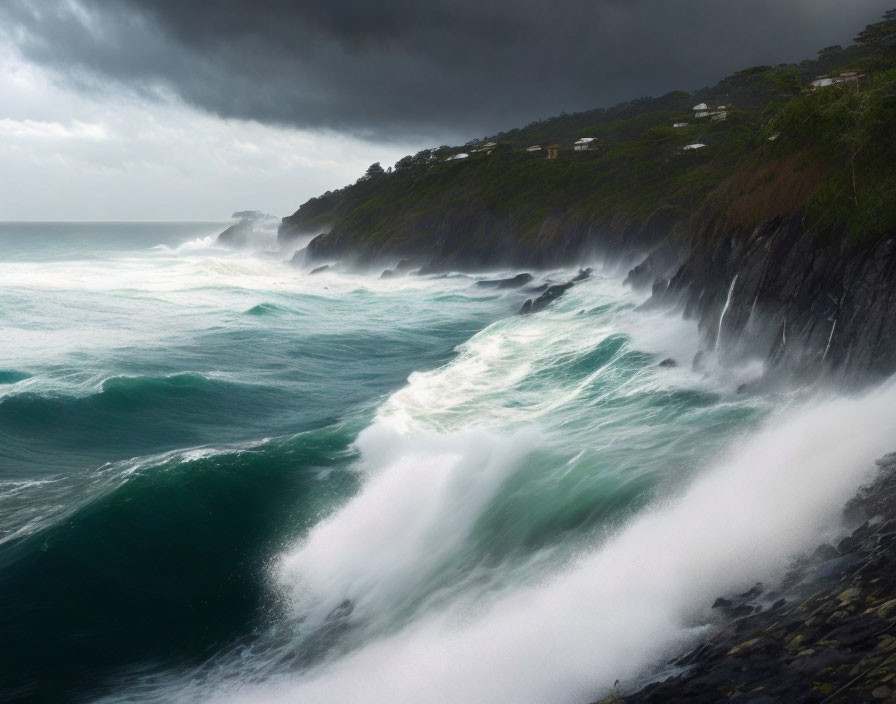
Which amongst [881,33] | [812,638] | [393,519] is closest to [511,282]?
[881,33]

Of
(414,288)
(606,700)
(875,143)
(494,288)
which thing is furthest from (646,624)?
(414,288)

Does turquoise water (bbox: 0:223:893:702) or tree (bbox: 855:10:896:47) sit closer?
turquoise water (bbox: 0:223:893:702)

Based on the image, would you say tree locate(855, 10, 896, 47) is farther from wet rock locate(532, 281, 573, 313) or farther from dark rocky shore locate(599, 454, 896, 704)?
dark rocky shore locate(599, 454, 896, 704)

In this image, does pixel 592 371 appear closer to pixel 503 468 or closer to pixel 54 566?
pixel 503 468

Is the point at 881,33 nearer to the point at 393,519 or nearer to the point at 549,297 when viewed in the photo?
the point at 549,297

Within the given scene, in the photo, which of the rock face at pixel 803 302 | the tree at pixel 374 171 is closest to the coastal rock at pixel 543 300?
the rock face at pixel 803 302

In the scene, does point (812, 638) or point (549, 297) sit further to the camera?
point (549, 297)

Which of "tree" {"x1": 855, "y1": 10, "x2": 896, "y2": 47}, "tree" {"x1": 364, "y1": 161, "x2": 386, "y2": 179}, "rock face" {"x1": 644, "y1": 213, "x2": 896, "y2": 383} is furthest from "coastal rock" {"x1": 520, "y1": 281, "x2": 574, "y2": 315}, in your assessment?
"tree" {"x1": 364, "y1": 161, "x2": 386, "y2": 179}

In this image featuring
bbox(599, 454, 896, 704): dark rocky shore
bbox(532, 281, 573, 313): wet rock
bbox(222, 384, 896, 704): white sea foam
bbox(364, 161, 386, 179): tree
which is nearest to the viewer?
bbox(599, 454, 896, 704): dark rocky shore
